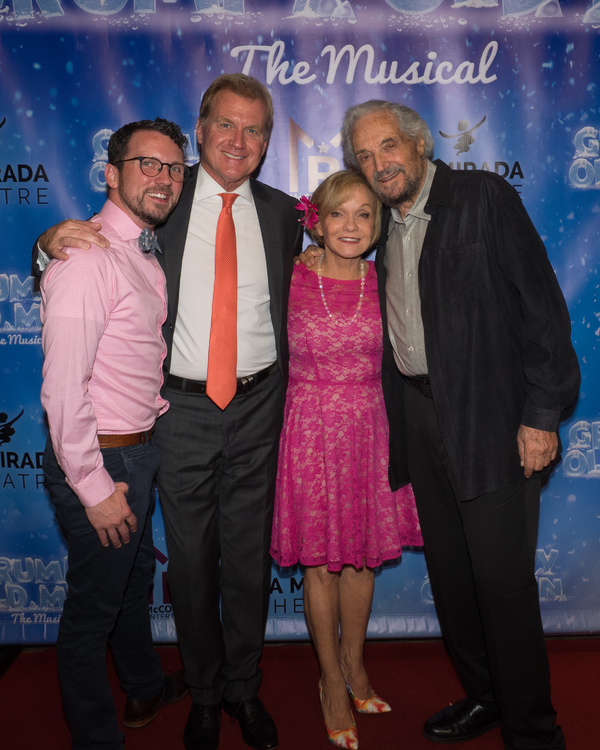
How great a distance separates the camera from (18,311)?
2838 millimetres

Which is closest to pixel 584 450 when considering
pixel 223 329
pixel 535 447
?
pixel 535 447

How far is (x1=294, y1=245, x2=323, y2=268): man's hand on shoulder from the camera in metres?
2.46

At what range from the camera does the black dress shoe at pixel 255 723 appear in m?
2.28

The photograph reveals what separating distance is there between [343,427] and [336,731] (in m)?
1.11

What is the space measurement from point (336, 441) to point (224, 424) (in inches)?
16.2

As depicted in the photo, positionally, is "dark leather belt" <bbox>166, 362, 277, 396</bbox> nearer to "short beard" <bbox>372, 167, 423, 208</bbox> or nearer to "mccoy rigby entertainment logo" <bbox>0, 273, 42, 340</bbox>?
"short beard" <bbox>372, 167, 423, 208</bbox>

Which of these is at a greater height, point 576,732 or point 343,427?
point 343,427

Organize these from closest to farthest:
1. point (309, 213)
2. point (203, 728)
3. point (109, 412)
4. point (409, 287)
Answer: point (109, 412)
point (409, 287)
point (203, 728)
point (309, 213)

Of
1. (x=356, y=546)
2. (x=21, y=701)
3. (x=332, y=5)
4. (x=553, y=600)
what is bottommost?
(x=21, y=701)

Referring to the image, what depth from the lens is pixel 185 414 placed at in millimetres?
2207

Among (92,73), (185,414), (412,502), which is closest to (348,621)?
(412,502)

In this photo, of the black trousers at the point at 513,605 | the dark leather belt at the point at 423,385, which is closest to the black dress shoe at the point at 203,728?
the black trousers at the point at 513,605

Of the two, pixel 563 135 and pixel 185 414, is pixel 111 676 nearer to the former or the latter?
pixel 185 414

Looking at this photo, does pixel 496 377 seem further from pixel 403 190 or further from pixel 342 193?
pixel 342 193
